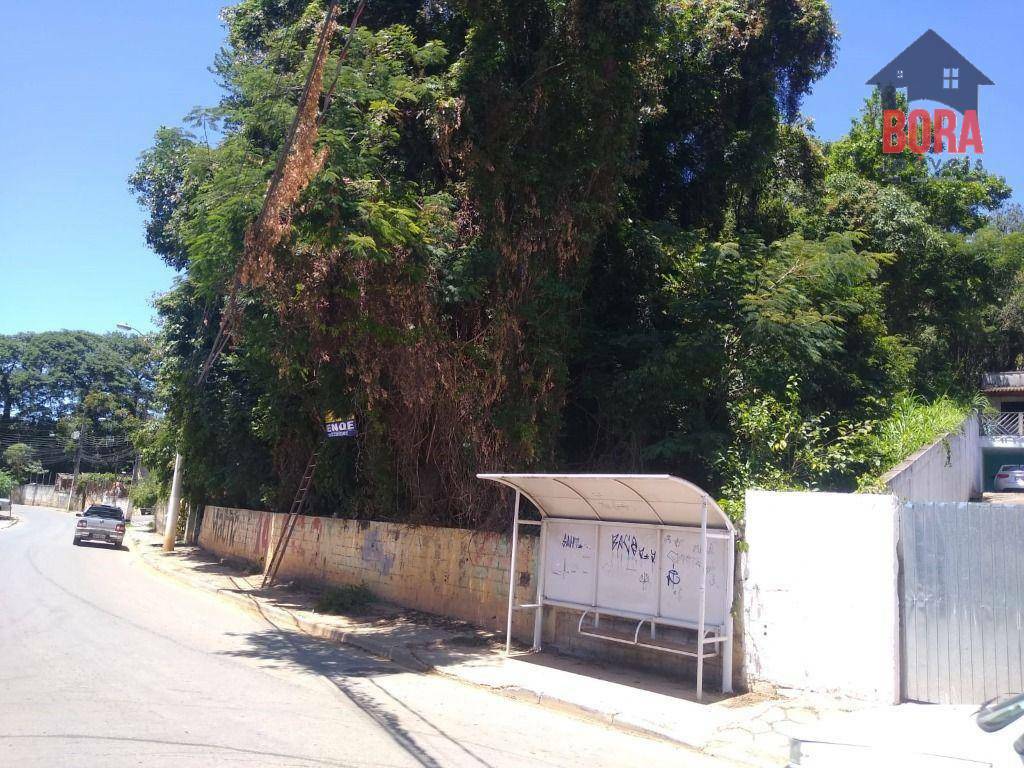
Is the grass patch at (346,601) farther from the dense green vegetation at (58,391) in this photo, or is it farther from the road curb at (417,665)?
the dense green vegetation at (58,391)

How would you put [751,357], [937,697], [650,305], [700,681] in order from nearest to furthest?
[937,697] < [700,681] < [751,357] < [650,305]

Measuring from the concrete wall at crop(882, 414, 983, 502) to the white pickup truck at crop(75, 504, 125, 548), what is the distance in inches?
1072

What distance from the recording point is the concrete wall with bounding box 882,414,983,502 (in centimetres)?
1197

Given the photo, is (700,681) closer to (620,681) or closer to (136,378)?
(620,681)

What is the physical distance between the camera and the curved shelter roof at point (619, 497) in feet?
29.5

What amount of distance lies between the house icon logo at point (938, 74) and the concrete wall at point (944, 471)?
8.81 meters

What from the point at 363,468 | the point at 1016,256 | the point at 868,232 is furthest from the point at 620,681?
the point at 1016,256

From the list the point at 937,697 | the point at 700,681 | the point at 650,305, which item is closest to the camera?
the point at 937,697

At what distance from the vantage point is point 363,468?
50.3 feet

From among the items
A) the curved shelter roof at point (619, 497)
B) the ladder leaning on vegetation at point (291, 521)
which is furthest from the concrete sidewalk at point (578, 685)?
the ladder leaning on vegetation at point (291, 521)

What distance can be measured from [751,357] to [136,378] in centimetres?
8201

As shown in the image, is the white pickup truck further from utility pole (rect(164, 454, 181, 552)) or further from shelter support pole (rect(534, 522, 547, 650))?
shelter support pole (rect(534, 522, 547, 650))

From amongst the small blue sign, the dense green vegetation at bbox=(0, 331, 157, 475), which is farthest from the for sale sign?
the dense green vegetation at bbox=(0, 331, 157, 475)

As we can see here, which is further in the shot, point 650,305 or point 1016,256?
point 1016,256
